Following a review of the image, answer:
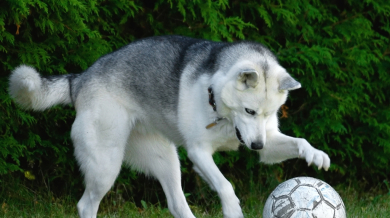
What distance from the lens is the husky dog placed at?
4.03 meters

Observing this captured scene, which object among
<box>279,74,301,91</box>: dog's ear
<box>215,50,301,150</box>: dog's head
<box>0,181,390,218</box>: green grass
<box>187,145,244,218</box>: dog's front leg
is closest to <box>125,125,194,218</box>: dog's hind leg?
<box>0,181,390,218</box>: green grass

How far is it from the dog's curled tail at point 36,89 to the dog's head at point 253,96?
1496 millimetres

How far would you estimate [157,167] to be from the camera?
4910 millimetres

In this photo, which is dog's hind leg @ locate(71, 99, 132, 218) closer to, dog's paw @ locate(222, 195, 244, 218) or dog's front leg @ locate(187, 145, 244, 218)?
dog's front leg @ locate(187, 145, 244, 218)

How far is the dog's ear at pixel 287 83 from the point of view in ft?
13.0

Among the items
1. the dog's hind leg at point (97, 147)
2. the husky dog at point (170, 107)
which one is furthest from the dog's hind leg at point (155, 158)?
the dog's hind leg at point (97, 147)

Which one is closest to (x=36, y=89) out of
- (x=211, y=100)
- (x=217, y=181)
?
(x=211, y=100)

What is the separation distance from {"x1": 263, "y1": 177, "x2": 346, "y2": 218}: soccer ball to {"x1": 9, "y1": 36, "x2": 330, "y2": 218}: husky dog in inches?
6.9

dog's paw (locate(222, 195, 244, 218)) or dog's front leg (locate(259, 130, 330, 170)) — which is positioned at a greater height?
dog's front leg (locate(259, 130, 330, 170))

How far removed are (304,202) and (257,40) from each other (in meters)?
2.75

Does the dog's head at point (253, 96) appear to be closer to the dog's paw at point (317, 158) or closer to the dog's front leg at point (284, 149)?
the dog's front leg at point (284, 149)

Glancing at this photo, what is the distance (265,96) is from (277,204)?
2.47 ft

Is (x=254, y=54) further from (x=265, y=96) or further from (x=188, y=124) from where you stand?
(x=188, y=124)

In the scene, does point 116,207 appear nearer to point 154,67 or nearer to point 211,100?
point 154,67
